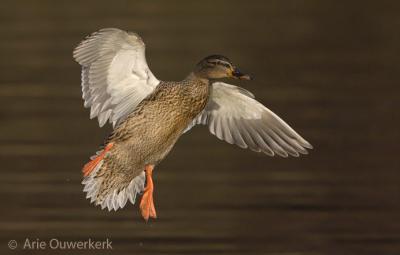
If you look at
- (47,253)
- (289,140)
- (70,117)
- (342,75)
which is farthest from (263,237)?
(342,75)

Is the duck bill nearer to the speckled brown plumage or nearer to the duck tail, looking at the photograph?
the speckled brown plumage

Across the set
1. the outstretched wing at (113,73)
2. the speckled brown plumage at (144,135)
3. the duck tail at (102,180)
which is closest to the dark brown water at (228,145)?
the duck tail at (102,180)

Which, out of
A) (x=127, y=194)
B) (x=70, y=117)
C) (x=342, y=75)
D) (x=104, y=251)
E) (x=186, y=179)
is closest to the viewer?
(x=104, y=251)

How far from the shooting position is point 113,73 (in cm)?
963

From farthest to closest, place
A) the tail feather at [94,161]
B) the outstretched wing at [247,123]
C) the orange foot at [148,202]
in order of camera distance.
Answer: the outstretched wing at [247,123] < the orange foot at [148,202] < the tail feather at [94,161]

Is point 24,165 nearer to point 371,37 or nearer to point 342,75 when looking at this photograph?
point 342,75

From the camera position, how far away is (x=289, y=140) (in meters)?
10.0

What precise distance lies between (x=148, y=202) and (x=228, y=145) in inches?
121

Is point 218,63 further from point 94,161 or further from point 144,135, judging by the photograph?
point 94,161

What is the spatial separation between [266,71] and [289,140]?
19.3 ft

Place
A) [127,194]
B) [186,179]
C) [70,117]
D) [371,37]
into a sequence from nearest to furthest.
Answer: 1. [127,194]
2. [186,179]
3. [70,117]
4. [371,37]

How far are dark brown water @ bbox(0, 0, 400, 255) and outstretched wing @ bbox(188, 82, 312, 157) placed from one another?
1.61 feet

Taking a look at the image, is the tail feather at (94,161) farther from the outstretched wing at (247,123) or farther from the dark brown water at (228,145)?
the outstretched wing at (247,123)

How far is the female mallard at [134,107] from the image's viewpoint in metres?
9.41
